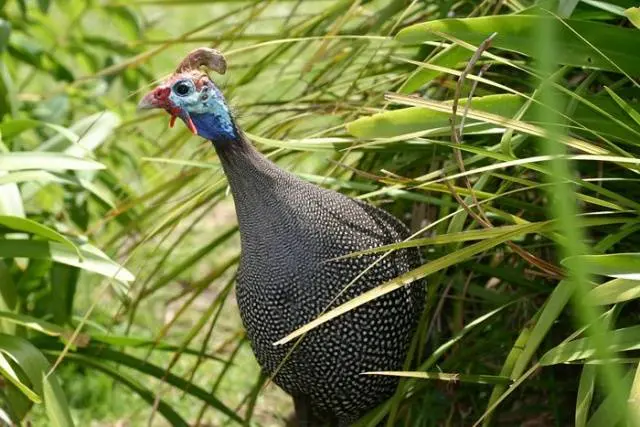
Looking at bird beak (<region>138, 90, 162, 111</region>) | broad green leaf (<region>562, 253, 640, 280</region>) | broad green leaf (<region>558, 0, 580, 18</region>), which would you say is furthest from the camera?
bird beak (<region>138, 90, 162, 111</region>)

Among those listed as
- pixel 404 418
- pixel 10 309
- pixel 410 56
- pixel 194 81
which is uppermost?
pixel 410 56

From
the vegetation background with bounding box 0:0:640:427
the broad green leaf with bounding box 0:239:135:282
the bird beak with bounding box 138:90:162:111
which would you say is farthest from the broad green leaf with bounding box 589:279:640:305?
the broad green leaf with bounding box 0:239:135:282

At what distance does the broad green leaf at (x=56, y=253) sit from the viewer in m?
2.28

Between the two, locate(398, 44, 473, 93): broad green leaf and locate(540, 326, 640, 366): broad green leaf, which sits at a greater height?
locate(398, 44, 473, 93): broad green leaf

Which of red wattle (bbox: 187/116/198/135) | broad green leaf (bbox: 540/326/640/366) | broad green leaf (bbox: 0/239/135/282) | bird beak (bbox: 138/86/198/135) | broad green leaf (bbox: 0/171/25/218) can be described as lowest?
broad green leaf (bbox: 540/326/640/366)

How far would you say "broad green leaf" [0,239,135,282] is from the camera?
7.48 feet

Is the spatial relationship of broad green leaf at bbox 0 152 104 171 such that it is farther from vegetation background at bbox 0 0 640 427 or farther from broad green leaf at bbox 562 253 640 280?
broad green leaf at bbox 562 253 640 280

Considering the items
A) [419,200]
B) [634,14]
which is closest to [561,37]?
[634,14]

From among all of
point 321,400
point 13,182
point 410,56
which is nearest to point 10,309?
point 13,182

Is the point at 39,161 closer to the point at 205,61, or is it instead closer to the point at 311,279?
the point at 205,61

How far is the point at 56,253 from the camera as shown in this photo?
231 cm

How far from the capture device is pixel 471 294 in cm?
240

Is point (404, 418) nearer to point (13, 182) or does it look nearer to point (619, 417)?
point (619, 417)

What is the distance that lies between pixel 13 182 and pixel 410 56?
0.93 meters
